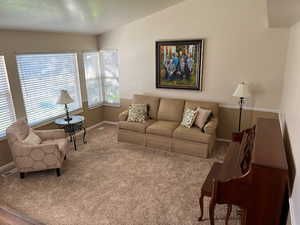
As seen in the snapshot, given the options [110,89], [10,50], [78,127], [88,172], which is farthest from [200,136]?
[10,50]

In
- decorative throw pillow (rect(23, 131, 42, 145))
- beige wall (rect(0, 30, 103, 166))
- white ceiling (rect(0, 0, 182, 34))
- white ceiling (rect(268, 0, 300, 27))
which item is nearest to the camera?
white ceiling (rect(268, 0, 300, 27))

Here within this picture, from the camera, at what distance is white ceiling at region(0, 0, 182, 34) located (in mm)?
2744

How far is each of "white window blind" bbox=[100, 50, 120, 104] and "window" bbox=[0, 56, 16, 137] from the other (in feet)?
8.16

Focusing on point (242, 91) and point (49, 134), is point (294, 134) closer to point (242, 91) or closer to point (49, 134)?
point (242, 91)

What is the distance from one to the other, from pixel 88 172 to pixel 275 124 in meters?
2.90

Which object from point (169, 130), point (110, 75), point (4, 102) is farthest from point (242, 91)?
point (4, 102)

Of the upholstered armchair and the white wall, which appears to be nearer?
the upholstered armchair

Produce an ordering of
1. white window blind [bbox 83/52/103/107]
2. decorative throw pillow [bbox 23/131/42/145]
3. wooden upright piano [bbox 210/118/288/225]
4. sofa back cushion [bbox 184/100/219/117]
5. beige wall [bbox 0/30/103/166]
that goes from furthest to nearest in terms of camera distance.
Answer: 1. white window blind [bbox 83/52/103/107]
2. sofa back cushion [bbox 184/100/219/117]
3. beige wall [bbox 0/30/103/166]
4. decorative throw pillow [bbox 23/131/42/145]
5. wooden upright piano [bbox 210/118/288/225]

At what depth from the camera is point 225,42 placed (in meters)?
4.16

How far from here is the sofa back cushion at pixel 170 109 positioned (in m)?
4.61

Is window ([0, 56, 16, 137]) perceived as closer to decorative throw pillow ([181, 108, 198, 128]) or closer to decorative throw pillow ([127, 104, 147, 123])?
decorative throw pillow ([127, 104, 147, 123])

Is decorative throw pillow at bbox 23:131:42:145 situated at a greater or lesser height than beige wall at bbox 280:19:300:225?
lesser

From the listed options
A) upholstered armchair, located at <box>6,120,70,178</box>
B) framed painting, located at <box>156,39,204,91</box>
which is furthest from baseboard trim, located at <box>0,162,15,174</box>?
framed painting, located at <box>156,39,204,91</box>

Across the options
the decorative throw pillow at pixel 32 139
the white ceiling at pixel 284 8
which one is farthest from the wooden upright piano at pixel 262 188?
the decorative throw pillow at pixel 32 139
